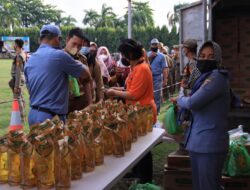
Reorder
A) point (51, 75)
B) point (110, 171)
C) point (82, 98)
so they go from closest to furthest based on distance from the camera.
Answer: point (110, 171), point (51, 75), point (82, 98)

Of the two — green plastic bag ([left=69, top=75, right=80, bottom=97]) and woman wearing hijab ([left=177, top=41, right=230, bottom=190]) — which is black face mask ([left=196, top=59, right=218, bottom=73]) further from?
green plastic bag ([left=69, top=75, right=80, bottom=97])

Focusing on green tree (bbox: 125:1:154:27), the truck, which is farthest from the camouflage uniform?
green tree (bbox: 125:1:154:27)

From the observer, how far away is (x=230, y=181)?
4641 mm

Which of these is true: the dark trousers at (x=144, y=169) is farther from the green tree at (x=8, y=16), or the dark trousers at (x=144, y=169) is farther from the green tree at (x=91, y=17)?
the green tree at (x=91, y=17)

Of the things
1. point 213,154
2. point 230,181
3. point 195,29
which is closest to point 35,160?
point 213,154

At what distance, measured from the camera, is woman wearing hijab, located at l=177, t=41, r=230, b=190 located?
3.36 m

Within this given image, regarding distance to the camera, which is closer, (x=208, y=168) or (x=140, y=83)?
(x=208, y=168)

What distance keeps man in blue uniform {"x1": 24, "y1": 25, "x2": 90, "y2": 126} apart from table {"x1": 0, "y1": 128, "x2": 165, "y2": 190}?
75 centimetres

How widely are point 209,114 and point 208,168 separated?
0.42m

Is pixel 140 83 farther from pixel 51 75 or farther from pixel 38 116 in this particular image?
pixel 38 116

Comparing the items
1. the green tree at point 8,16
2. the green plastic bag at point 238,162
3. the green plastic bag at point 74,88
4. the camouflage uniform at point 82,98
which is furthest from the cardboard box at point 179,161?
the green tree at point 8,16

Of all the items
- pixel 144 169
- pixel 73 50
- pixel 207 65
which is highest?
pixel 73 50

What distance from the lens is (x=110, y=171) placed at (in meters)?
2.74

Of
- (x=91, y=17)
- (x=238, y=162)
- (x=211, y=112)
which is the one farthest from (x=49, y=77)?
(x=91, y=17)
